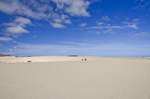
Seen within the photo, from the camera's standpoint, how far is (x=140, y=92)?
3568mm

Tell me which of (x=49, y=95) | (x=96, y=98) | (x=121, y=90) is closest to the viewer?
(x=96, y=98)

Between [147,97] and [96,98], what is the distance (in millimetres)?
1578

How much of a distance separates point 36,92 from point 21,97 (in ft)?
1.65

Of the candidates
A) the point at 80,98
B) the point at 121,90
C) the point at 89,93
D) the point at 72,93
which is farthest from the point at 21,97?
the point at 121,90

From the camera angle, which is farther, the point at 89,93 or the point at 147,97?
the point at 89,93

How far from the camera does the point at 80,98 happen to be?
3.20 meters

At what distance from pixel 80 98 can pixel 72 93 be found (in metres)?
0.43

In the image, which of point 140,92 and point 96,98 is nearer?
point 96,98

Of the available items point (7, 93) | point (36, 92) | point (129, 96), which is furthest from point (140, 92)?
point (7, 93)

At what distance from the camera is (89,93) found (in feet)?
11.6

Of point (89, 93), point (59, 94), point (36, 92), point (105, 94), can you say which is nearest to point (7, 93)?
point (36, 92)

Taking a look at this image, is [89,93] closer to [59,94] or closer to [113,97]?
[113,97]

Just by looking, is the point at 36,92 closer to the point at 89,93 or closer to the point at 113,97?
the point at 89,93

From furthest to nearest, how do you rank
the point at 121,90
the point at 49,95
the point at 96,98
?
the point at 121,90, the point at 49,95, the point at 96,98
